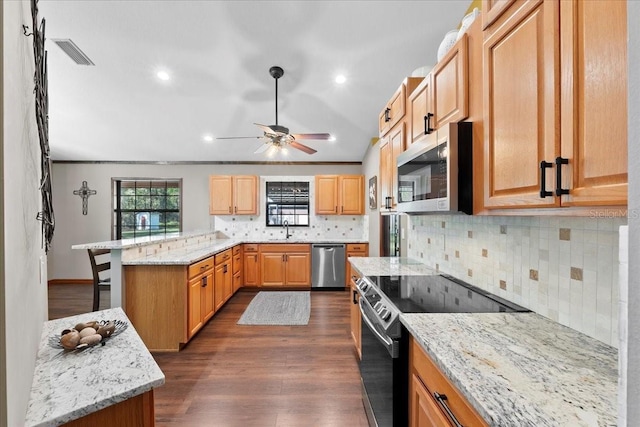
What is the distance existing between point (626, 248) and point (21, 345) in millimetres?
1357

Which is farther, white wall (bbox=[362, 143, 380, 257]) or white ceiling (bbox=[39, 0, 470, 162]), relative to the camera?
white wall (bbox=[362, 143, 380, 257])

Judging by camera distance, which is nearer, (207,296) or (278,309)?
(207,296)

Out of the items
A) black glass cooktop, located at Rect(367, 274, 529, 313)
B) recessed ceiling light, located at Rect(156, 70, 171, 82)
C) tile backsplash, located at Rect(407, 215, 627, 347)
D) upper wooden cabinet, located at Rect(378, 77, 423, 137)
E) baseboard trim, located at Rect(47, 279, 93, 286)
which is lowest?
baseboard trim, located at Rect(47, 279, 93, 286)

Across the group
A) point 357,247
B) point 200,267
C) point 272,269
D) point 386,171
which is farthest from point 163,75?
point 357,247

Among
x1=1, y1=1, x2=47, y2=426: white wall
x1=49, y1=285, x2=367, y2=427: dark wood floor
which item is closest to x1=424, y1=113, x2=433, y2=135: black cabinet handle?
x1=1, y1=1, x2=47, y2=426: white wall

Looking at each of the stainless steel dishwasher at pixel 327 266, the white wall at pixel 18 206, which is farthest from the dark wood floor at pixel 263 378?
the stainless steel dishwasher at pixel 327 266

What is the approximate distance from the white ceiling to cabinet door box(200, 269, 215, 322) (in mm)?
2313

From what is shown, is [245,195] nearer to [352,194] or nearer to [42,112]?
[352,194]

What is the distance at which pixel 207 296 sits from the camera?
11.3 feet

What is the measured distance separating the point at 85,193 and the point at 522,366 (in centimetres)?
728

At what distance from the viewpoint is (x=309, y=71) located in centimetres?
324

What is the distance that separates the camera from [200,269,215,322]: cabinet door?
3338 millimetres

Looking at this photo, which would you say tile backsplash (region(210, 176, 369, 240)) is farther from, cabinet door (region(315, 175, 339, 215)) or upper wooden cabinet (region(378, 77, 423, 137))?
upper wooden cabinet (region(378, 77, 423, 137))

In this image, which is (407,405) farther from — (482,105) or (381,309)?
(482,105)
